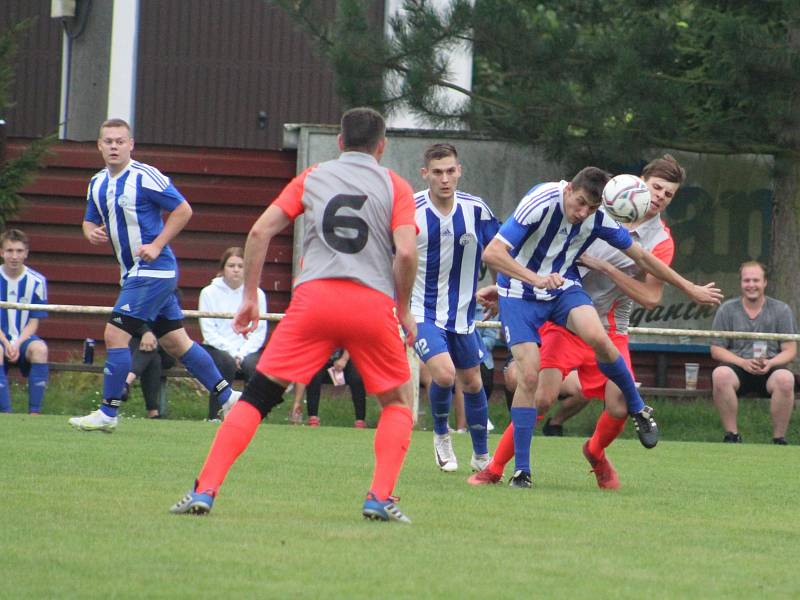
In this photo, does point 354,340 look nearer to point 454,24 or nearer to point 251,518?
point 251,518

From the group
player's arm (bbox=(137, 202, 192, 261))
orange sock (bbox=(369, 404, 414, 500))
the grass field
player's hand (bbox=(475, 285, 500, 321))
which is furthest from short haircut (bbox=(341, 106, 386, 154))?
player's arm (bbox=(137, 202, 192, 261))

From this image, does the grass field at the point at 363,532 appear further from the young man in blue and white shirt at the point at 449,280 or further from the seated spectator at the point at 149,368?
the seated spectator at the point at 149,368

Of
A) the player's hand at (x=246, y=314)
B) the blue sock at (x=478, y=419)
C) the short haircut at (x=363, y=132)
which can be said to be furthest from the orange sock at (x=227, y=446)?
the blue sock at (x=478, y=419)

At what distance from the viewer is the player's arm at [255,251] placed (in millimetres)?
6357

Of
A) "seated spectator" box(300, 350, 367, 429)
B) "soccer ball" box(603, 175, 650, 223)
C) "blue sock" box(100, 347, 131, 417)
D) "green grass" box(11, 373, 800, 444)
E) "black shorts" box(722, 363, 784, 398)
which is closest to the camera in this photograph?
"soccer ball" box(603, 175, 650, 223)

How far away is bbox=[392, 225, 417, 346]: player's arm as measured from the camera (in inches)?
252

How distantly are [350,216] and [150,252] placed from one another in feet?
15.1

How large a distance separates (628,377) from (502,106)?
25.8 feet

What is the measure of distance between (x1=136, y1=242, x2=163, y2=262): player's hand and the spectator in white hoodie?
3975mm

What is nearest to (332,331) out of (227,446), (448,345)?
(227,446)

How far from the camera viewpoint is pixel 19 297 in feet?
49.5

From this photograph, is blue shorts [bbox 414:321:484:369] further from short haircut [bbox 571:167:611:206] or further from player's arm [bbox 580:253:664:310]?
short haircut [bbox 571:167:611:206]

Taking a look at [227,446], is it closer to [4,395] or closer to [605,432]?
[605,432]

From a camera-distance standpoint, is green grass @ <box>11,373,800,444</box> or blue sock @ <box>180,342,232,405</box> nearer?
Answer: blue sock @ <box>180,342,232,405</box>
